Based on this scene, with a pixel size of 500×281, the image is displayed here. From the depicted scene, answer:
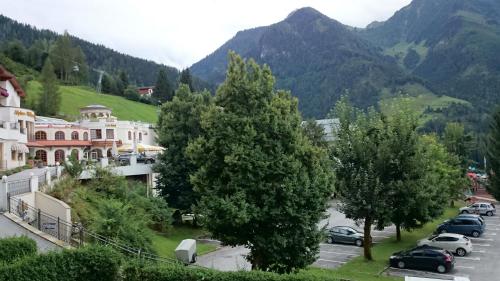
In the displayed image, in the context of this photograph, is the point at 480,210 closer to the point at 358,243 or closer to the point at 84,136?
the point at 358,243

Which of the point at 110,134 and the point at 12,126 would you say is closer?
the point at 12,126

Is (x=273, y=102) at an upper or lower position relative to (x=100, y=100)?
lower

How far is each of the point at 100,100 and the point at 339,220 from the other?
82.2m

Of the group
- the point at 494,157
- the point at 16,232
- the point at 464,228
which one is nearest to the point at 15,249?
the point at 16,232

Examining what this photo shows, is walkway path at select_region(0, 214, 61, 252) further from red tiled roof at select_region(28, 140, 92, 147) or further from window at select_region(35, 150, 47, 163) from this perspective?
window at select_region(35, 150, 47, 163)

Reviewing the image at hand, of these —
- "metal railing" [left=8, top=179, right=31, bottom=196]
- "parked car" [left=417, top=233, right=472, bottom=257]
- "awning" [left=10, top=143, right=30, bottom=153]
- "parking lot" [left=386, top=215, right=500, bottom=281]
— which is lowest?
"parking lot" [left=386, top=215, right=500, bottom=281]

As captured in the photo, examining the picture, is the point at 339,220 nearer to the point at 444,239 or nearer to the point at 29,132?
the point at 444,239

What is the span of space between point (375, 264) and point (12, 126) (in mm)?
30811

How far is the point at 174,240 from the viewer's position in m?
34.7

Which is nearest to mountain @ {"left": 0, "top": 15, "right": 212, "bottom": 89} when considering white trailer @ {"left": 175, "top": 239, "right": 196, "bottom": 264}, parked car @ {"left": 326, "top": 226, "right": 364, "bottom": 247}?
parked car @ {"left": 326, "top": 226, "right": 364, "bottom": 247}

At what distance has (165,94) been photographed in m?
138

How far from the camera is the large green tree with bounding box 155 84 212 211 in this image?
38875mm

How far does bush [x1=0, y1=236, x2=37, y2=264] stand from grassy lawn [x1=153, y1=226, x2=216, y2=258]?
1233cm

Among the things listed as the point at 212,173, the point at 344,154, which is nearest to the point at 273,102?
the point at 212,173
